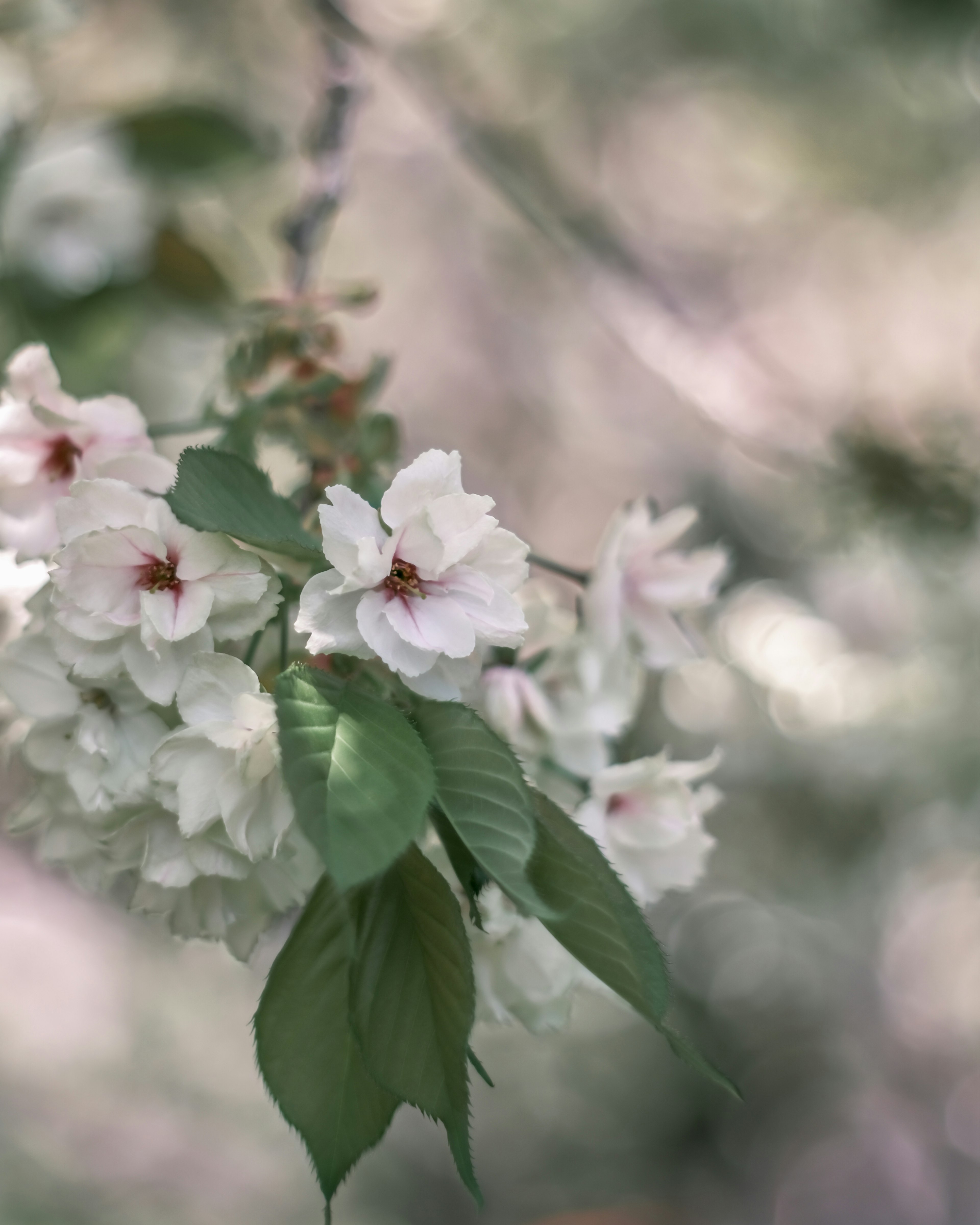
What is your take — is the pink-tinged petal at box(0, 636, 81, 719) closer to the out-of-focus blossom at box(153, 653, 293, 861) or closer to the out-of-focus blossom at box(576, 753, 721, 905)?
the out-of-focus blossom at box(153, 653, 293, 861)

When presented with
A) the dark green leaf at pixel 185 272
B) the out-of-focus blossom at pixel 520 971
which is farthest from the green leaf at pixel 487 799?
the dark green leaf at pixel 185 272

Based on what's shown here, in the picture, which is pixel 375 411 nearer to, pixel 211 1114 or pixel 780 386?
pixel 780 386

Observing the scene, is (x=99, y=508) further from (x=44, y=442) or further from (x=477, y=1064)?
(x=477, y=1064)

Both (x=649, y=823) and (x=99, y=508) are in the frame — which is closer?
(x=99, y=508)

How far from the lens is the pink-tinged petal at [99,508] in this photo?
1.24 ft

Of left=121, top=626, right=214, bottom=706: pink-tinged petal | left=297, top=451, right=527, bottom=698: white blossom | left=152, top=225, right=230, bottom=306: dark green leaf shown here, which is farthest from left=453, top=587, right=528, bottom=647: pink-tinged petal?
left=152, top=225, right=230, bottom=306: dark green leaf

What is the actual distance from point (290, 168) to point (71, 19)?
494 millimetres

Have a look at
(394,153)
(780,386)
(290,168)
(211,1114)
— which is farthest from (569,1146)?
(394,153)

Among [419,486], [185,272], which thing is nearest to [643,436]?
[185,272]

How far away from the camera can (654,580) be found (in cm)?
58

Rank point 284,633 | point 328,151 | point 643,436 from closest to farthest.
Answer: point 284,633
point 328,151
point 643,436

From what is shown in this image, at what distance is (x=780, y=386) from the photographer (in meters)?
1.39

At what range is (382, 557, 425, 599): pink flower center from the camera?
364 millimetres

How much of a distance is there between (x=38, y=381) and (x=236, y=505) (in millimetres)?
177
